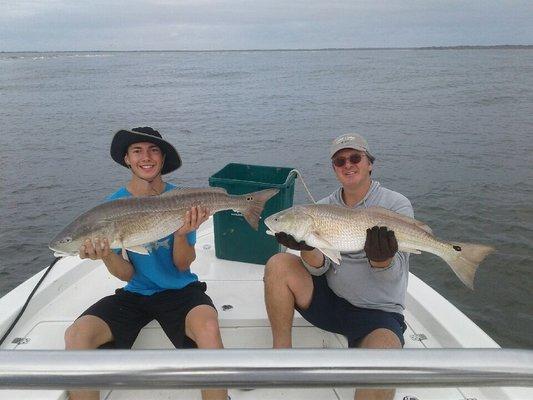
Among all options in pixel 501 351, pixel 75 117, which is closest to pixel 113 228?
pixel 501 351

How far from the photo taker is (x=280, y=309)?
3.38m

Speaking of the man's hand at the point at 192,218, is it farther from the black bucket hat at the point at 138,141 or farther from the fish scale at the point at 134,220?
the black bucket hat at the point at 138,141

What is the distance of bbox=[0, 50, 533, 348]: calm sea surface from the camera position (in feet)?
28.2

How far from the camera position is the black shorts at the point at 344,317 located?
317 centimetres

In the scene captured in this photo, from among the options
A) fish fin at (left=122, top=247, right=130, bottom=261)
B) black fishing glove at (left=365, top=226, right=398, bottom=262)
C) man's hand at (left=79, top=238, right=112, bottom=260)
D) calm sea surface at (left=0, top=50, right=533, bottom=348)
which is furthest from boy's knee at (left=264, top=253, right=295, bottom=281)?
calm sea surface at (left=0, top=50, right=533, bottom=348)

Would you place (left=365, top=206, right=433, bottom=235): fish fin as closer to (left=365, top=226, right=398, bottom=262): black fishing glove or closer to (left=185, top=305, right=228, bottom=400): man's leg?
(left=365, top=226, right=398, bottom=262): black fishing glove

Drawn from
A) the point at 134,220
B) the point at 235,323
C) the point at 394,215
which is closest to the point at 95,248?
the point at 134,220

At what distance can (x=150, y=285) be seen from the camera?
361cm

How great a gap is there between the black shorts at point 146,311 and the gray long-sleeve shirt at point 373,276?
99 centimetres

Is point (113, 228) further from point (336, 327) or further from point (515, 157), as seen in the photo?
point (515, 157)

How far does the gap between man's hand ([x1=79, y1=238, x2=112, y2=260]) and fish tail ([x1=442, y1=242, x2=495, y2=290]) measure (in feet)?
7.80

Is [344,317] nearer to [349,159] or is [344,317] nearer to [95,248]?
[349,159]

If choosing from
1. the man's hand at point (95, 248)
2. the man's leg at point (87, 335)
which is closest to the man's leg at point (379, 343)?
the man's leg at point (87, 335)

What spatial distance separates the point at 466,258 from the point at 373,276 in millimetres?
668
